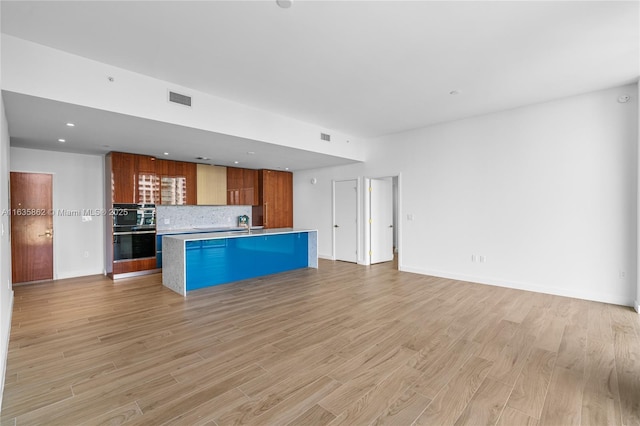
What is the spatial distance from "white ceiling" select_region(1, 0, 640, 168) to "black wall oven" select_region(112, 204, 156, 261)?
9.88 ft

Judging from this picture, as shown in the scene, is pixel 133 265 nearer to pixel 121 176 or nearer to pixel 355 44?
pixel 121 176

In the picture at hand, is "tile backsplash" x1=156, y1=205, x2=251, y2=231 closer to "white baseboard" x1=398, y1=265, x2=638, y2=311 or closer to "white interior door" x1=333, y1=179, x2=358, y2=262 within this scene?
"white interior door" x1=333, y1=179, x2=358, y2=262

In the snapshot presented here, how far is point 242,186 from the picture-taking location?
8109 mm

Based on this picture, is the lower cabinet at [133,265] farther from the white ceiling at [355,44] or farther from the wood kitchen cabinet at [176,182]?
the white ceiling at [355,44]

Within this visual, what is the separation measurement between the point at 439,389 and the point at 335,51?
3.24 metres

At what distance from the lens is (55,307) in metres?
4.08

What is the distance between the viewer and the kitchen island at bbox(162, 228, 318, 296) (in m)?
4.86

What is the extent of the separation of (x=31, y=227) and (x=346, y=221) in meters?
6.44

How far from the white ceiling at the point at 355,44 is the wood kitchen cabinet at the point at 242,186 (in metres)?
3.73

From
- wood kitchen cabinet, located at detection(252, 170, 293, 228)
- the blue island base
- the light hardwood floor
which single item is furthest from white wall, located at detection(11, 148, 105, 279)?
wood kitchen cabinet, located at detection(252, 170, 293, 228)

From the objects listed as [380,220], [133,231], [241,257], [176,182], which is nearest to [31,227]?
[133,231]

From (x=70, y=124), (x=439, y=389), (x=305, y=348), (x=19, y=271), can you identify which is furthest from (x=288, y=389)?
(x=19, y=271)

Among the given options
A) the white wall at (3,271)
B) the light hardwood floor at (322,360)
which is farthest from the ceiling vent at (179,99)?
the light hardwood floor at (322,360)

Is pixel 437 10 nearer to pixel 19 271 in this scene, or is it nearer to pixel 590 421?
pixel 590 421
